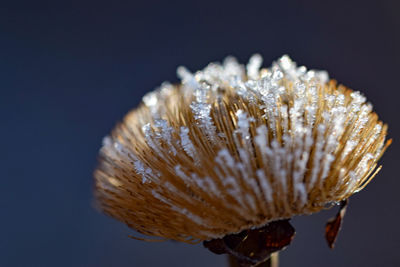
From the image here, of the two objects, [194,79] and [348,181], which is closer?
[348,181]

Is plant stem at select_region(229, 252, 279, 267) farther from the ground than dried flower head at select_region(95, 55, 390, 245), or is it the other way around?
dried flower head at select_region(95, 55, 390, 245)

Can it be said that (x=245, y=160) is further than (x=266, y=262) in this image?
No

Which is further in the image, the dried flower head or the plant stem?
the plant stem

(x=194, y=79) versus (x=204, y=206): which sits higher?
(x=194, y=79)

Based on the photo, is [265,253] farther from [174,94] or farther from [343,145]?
[174,94]

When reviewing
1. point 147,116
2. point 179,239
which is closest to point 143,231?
point 179,239

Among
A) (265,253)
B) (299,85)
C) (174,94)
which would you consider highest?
(174,94)
